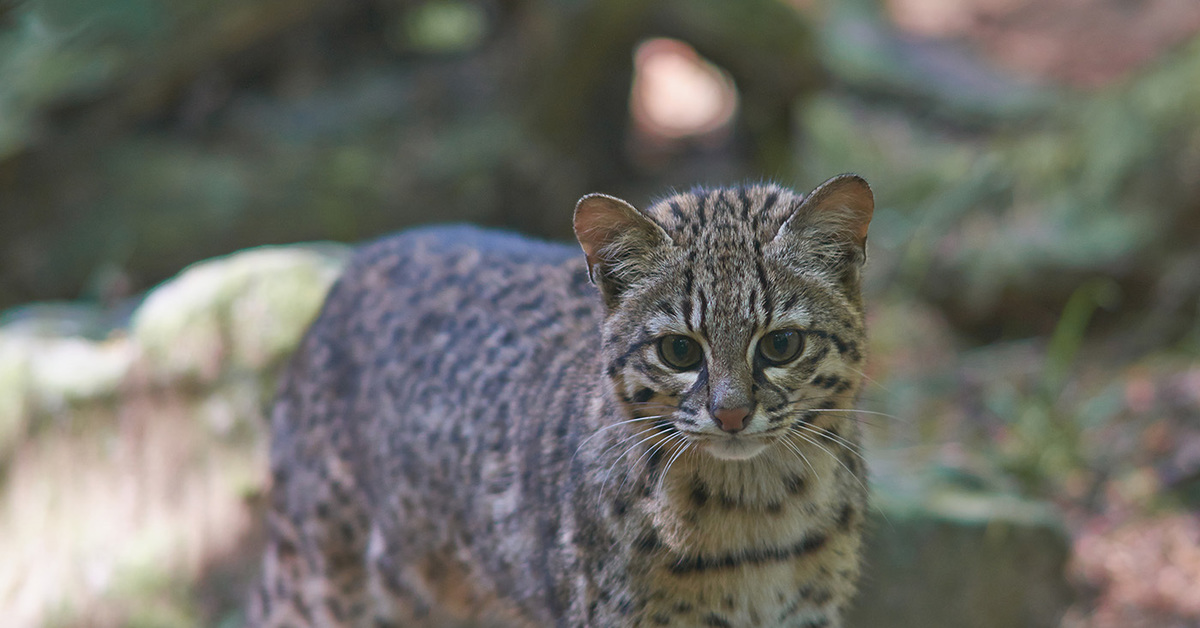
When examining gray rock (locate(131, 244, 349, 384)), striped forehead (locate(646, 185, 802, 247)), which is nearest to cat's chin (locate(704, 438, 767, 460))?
striped forehead (locate(646, 185, 802, 247))

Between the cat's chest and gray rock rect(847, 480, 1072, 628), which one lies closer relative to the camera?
the cat's chest

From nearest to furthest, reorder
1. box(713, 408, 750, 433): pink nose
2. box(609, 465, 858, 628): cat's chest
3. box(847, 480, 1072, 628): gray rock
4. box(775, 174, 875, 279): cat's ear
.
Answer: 1. box(713, 408, 750, 433): pink nose
2. box(775, 174, 875, 279): cat's ear
3. box(609, 465, 858, 628): cat's chest
4. box(847, 480, 1072, 628): gray rock

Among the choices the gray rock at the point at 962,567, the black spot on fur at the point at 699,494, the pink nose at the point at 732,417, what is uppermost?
the pink nose at the point at 732,417

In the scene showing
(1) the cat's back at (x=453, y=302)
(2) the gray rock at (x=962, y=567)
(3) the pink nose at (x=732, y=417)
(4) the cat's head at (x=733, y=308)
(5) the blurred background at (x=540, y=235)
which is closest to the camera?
(3) the pink nose at (x=732, y=417)

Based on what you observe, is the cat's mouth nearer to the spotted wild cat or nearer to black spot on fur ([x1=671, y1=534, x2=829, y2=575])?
the spotted wild cat

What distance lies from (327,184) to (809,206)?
21.5 feet

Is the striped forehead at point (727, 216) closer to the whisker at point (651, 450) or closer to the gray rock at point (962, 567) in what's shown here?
the whisker at point (651, 450)

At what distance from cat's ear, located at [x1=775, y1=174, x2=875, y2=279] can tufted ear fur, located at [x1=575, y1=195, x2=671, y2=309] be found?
0.40 meters

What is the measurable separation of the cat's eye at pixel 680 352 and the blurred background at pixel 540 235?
1223 mm

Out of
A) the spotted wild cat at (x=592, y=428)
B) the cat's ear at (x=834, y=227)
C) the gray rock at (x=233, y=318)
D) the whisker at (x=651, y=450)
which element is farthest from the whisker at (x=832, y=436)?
the gray rock at (x=233, y=318)

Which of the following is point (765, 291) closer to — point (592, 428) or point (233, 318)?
point (592, 428)

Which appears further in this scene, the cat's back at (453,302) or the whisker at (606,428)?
the cat's back at (453,302)

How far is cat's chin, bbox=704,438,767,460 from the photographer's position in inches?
130

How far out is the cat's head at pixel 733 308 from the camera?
3279 mm
